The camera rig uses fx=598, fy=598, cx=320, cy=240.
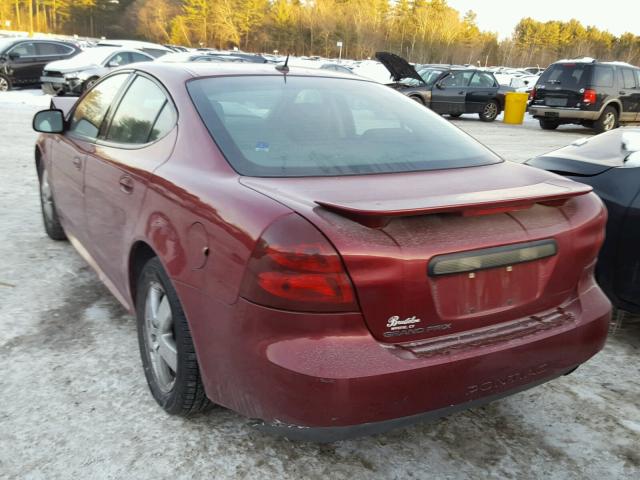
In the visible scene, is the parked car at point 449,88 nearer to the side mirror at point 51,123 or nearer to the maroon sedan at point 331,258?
the side mirror at point 51,123

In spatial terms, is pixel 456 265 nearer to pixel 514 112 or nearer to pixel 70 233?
pixel 70 233

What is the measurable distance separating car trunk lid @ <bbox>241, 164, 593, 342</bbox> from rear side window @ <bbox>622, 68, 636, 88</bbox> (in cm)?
1692

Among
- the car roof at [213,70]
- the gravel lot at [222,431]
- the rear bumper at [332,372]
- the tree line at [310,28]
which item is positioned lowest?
the gravel lot at [222,431]

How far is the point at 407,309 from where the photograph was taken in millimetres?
1928

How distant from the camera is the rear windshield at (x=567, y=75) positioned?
53.8 ft

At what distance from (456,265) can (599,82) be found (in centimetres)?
1664

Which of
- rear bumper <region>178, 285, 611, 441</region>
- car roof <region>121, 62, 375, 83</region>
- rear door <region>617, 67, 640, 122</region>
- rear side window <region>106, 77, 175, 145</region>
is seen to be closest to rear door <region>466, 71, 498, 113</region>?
rear door <region>617, 67, 640, 122</region>

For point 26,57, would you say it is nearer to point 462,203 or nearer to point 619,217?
point 619,217

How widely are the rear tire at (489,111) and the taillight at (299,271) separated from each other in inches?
740

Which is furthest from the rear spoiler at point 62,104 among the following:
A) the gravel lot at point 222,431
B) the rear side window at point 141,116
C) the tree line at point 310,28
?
the tree line at point 310,28

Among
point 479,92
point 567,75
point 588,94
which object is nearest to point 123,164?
point 588,94

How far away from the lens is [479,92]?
19125mm

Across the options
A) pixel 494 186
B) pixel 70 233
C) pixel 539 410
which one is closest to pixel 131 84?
pixel 70 233

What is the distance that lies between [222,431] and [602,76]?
16989 mm
